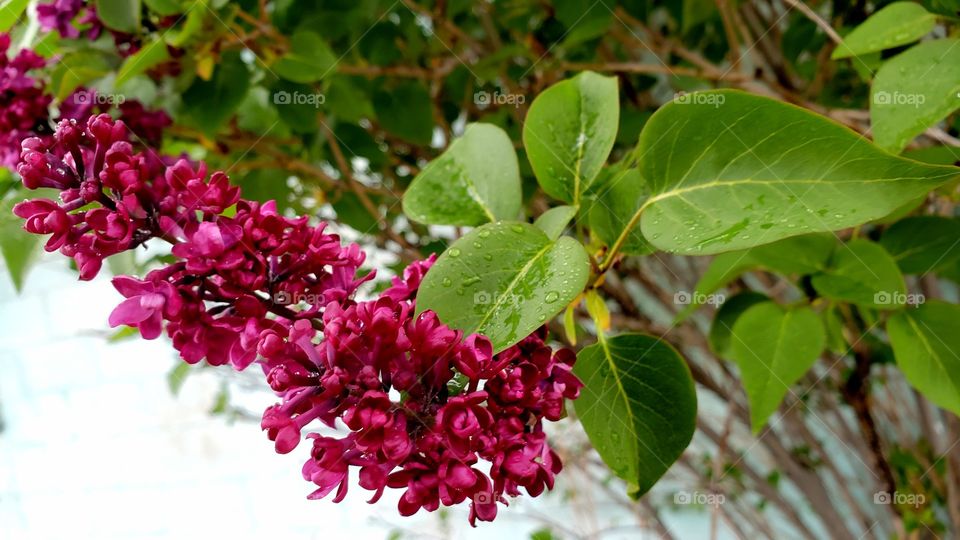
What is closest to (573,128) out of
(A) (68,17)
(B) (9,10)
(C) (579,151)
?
(C) (579,151)

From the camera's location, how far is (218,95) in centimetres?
47

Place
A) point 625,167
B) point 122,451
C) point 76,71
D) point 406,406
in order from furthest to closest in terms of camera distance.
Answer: point 122,451
point 76,71
point 625,167
point 406,406

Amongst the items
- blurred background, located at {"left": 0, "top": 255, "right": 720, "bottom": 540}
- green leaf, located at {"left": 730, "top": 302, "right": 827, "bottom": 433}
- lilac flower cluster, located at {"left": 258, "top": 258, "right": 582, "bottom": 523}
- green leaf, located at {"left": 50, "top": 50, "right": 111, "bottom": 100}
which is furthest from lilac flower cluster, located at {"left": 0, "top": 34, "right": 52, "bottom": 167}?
blurred background, located at {"left": 0, "top": 255, "right": 720, "bottom": 540}

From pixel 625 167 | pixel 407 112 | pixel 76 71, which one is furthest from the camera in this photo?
pixel 407 112

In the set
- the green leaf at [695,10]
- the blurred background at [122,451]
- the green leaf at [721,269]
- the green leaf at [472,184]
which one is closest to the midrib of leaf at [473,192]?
the green leaf at [472,184]

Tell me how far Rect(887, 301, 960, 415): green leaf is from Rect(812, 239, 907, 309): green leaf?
0.06ft

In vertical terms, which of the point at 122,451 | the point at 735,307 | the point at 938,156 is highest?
the point at 938,156

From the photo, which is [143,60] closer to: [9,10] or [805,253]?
[9,10]

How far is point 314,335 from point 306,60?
0.28 meters

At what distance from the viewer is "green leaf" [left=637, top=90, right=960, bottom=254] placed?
19 centimetres

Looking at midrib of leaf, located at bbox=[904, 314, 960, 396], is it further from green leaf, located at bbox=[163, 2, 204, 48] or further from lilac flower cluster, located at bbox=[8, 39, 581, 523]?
green leaf, located at bbox=[163, 2, 204, 48]

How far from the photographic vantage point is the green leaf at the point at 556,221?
0.24m

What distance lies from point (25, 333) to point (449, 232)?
3.77 feet

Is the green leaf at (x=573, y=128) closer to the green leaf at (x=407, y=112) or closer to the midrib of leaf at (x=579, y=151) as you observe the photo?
the midrib of leaf at (x=579, y=151)
